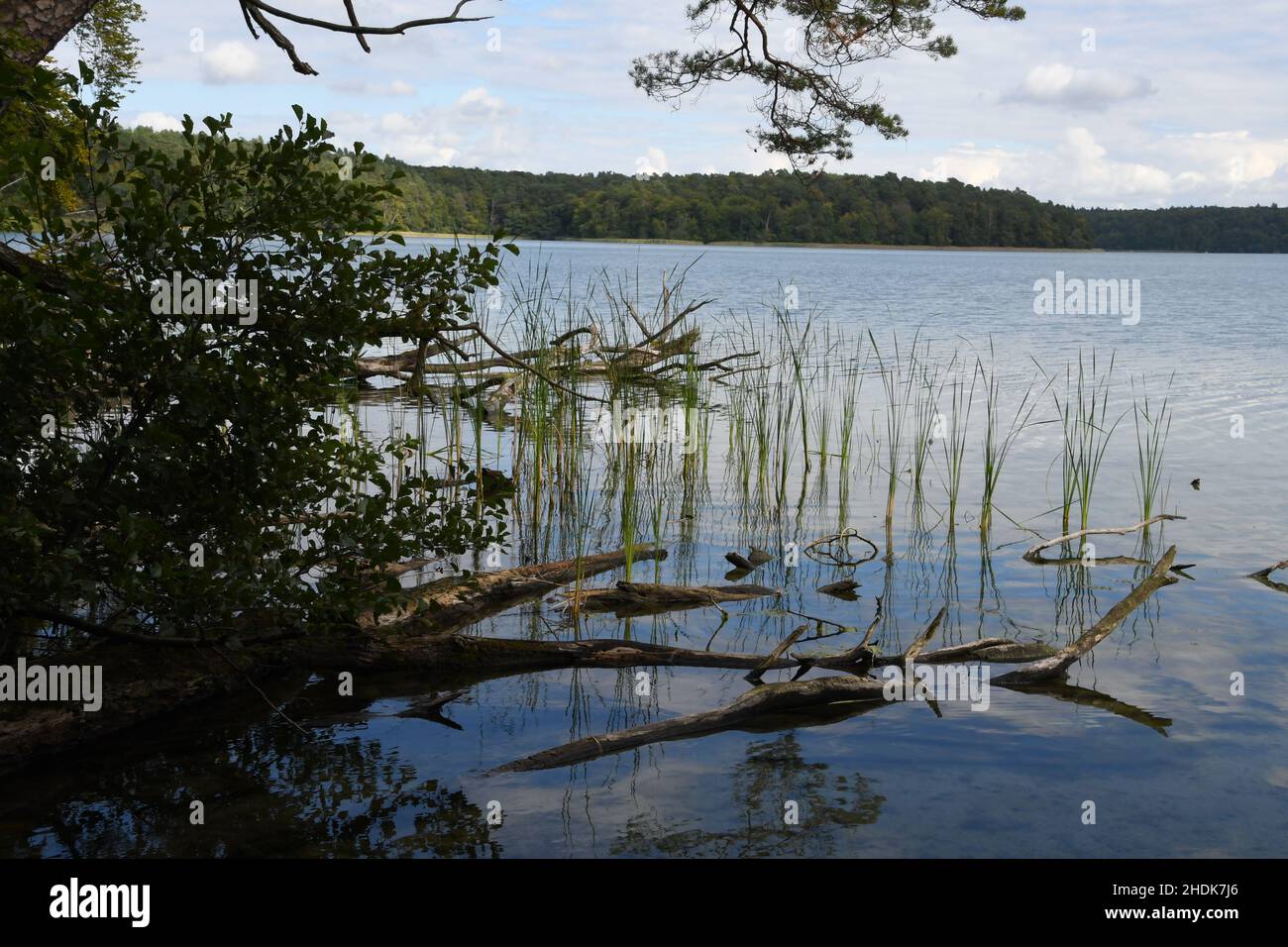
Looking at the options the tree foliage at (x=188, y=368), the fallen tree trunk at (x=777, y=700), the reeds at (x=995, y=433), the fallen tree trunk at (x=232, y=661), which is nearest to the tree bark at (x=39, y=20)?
the tree foliage at (x=188, y=368)

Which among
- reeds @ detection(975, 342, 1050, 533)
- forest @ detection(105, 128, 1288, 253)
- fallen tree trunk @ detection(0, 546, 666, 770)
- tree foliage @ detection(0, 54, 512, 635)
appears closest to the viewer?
tree foliage @ detection(0, 54, 512, 635)

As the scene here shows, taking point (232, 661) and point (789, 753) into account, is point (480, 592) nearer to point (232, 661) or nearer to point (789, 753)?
point (232, 661)

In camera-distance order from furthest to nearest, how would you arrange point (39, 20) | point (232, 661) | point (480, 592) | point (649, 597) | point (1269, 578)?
point (1269, 578), point (649, 597), point (480, 592), point (39, 20), point (232, 661)

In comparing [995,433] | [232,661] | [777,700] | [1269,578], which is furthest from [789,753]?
[995,433]

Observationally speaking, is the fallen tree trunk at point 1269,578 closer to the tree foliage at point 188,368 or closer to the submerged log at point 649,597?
the submerged log at point 649,597

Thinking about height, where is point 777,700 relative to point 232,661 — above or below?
below

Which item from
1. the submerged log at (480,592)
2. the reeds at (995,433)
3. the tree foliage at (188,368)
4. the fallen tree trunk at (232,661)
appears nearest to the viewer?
the tree foliage at (188,368)

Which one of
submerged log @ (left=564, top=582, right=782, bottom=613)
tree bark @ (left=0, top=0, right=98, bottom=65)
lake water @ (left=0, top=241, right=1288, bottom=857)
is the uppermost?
tree bark @ (left=0, top=0, right=98, bottom=65)

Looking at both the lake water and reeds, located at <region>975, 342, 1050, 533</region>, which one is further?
reeds, located at <region>975, 342, 1050, 533</region>

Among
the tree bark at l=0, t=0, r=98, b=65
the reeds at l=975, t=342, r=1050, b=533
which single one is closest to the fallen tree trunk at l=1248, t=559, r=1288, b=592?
the reeds at l=975, t=342, r=1050, b=533

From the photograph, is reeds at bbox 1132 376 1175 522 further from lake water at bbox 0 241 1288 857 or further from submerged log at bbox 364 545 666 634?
submerged log at bbox 364 545 666 634

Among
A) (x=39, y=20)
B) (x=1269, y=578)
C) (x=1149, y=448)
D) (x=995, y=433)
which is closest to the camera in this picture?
(x=39, y=20)

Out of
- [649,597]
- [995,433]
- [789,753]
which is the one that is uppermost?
[995,433]
